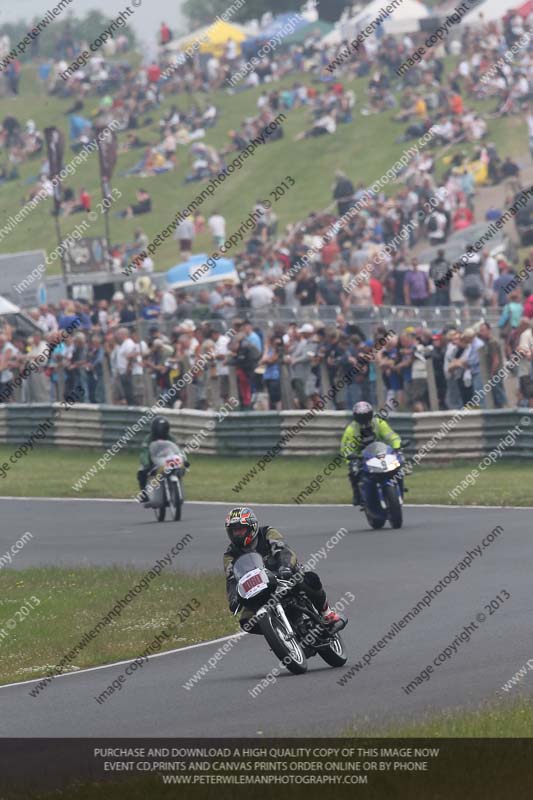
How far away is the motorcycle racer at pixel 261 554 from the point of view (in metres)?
11.0

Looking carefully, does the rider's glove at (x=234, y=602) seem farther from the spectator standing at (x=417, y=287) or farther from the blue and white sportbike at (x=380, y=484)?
the spectator standing at (x=417, y=287)

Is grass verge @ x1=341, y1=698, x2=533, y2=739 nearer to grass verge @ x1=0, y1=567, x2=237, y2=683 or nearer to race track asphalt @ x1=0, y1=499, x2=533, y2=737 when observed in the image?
race track asphalt @ x1=0, y1=499, x2=533, y2=737

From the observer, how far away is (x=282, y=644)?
425 inches

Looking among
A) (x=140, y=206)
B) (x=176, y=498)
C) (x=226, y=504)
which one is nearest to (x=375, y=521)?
(x=176, y=498)

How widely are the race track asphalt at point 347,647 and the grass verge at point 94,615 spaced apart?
59 cm

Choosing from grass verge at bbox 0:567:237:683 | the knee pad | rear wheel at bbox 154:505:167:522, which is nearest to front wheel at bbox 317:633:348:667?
the knee pad

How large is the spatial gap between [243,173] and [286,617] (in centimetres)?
4676

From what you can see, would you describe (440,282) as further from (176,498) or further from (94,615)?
(94,615)

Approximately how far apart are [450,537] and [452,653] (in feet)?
20.8

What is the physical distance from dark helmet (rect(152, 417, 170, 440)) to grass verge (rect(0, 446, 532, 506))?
7.18 feet

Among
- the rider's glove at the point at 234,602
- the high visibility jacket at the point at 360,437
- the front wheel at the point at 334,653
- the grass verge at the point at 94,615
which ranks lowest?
the grass verge at the point at 94,615

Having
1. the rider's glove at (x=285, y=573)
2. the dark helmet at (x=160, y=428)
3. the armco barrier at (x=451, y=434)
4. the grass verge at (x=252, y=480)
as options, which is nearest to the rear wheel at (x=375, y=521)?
the grass verge at (x=252, y=480)
